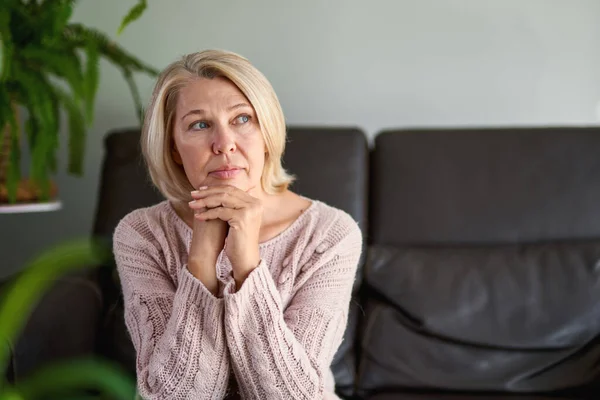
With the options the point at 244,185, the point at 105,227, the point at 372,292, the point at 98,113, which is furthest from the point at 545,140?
the point at 98,113

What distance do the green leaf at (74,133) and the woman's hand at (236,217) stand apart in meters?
0.88

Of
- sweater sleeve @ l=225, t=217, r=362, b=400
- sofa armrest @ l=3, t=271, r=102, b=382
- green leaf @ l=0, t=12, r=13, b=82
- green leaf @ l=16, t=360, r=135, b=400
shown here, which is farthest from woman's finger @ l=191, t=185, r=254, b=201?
green leaf @ l=0, t=12, r=13, b=82

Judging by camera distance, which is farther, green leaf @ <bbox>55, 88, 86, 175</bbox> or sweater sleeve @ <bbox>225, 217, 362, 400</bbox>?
green leaf @ <bbox>55, 88, 86, 175</bbox>

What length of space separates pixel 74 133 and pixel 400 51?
1001mm

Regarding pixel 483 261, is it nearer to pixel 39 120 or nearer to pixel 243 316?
pixel 243 316

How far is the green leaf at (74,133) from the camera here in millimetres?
1814

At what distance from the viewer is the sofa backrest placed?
4.94 ft

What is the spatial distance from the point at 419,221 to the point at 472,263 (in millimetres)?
177

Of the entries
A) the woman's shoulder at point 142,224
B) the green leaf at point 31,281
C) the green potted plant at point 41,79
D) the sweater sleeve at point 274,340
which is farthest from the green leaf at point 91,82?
the green leaf at point 31,281

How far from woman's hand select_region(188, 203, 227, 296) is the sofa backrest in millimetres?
603

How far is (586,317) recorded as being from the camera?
59.1 inches

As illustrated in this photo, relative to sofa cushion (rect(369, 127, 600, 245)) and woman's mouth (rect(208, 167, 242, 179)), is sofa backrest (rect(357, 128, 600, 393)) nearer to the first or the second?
sofa cushion (rect(369, 127, 600, 245))

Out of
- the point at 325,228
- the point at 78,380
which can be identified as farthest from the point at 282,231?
the point at 78,380

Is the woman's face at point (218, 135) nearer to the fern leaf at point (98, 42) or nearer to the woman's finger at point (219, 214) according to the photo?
the woman's finger at point (219, 214)
